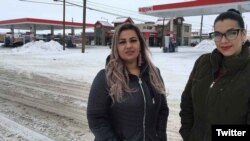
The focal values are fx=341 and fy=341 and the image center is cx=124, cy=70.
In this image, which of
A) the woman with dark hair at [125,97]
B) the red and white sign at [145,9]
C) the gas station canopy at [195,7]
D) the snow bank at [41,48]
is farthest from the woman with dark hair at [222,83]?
the snow bank at [41,48]

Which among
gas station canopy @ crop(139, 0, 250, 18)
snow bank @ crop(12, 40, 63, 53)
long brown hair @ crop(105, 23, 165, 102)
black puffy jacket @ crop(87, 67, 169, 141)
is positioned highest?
gas station canopy @ crop(139, 0, 250, 18)

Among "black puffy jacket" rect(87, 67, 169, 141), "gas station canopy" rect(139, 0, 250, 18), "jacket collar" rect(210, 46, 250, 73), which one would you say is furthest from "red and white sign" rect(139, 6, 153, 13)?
"jacket collar" rect(210, 46, 250, 73)

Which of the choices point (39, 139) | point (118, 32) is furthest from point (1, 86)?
point (118, 32)

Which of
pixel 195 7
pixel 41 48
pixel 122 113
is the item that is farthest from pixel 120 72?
pixel 41 48

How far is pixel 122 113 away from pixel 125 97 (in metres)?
0.13

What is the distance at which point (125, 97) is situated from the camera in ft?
8.67

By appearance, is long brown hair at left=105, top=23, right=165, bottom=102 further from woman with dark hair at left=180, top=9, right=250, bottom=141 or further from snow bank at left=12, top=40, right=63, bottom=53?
snow bank at left=12, top=40, right=63, bottom=53

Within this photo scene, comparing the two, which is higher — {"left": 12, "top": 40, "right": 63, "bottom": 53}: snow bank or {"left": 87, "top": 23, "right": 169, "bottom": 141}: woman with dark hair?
{"left": 87, "top": 23, "right": 169, "bottom": 141}: woman with dark hair

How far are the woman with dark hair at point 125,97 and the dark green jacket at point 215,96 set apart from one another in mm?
273

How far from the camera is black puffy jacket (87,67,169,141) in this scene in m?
2.63

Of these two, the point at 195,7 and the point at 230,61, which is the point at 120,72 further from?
the point at 195,7

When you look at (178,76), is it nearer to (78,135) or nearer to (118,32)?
(78,135)

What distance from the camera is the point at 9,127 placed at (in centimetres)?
646

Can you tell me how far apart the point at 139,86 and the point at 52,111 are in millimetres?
5423
